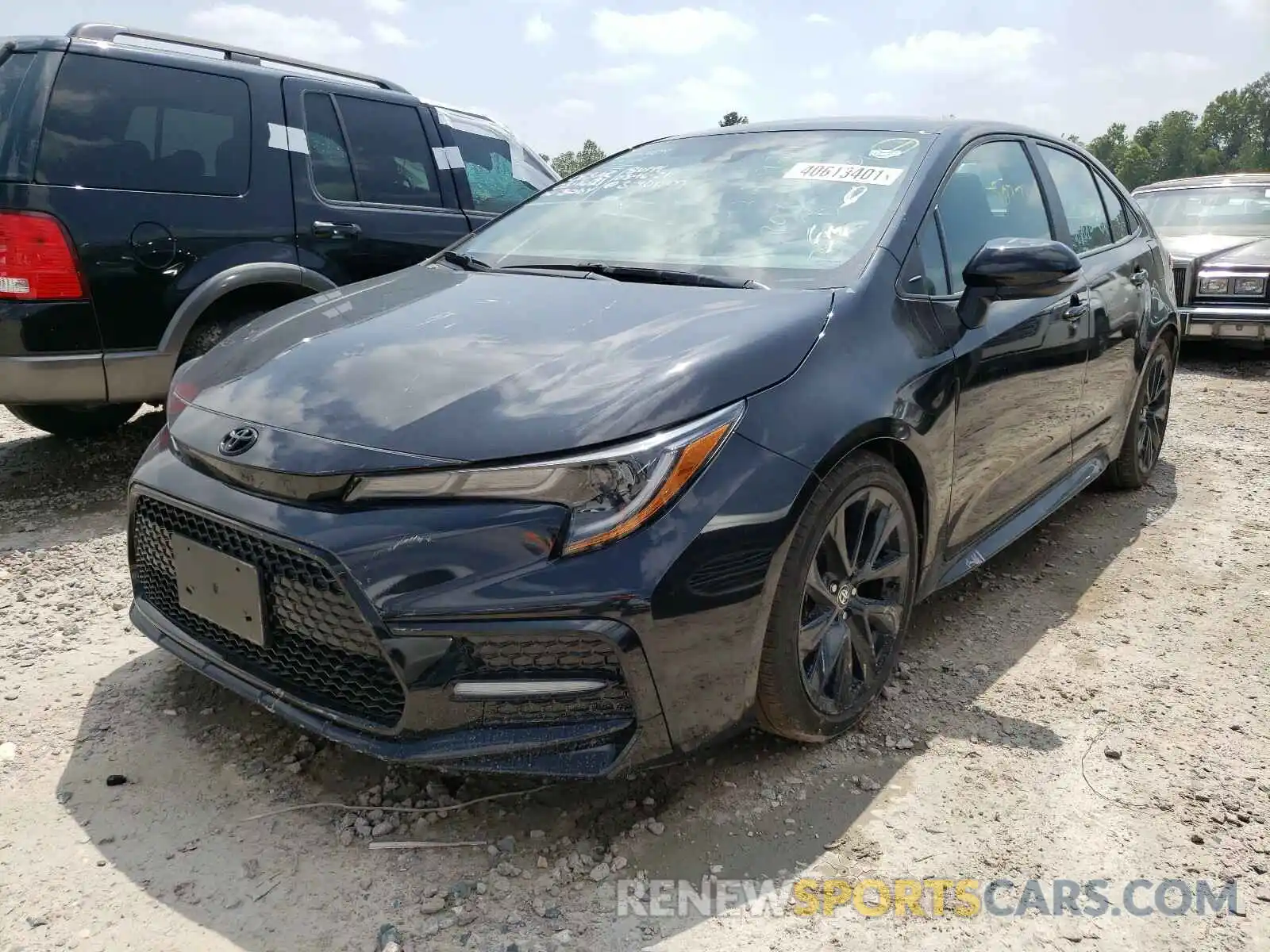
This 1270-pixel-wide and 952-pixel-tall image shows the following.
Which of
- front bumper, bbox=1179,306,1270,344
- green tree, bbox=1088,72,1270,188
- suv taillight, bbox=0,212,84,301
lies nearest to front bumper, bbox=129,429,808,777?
suv taillight, bbox=0,212,84,301

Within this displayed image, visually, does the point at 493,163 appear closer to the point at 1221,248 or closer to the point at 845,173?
the point at 845,173

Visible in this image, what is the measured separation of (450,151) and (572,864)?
4.30m

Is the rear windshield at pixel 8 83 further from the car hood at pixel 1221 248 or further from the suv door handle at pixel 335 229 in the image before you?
the car hood at pixel 1221 248

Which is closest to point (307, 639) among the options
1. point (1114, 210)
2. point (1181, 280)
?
point (1114, 210)

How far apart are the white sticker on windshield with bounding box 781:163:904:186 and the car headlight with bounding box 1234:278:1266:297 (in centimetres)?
639

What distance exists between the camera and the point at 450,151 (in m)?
5.32

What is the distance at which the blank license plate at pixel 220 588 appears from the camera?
6.60 feet

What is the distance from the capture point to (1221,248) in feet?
26.8

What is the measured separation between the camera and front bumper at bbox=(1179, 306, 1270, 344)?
7.59 metres

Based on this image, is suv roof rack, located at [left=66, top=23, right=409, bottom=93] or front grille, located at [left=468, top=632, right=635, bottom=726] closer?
front grille, located at [left=468, top=632, right=635, bottom=726]

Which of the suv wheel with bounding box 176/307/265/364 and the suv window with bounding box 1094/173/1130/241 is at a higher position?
the suv window with bounding box 1094/173/1130/241

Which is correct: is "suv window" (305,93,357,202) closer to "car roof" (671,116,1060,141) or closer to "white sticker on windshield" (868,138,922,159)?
"car roof" (671,116,1060,141)

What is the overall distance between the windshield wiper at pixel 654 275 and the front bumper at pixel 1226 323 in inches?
257

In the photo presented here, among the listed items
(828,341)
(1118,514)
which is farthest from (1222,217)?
(828,341)
